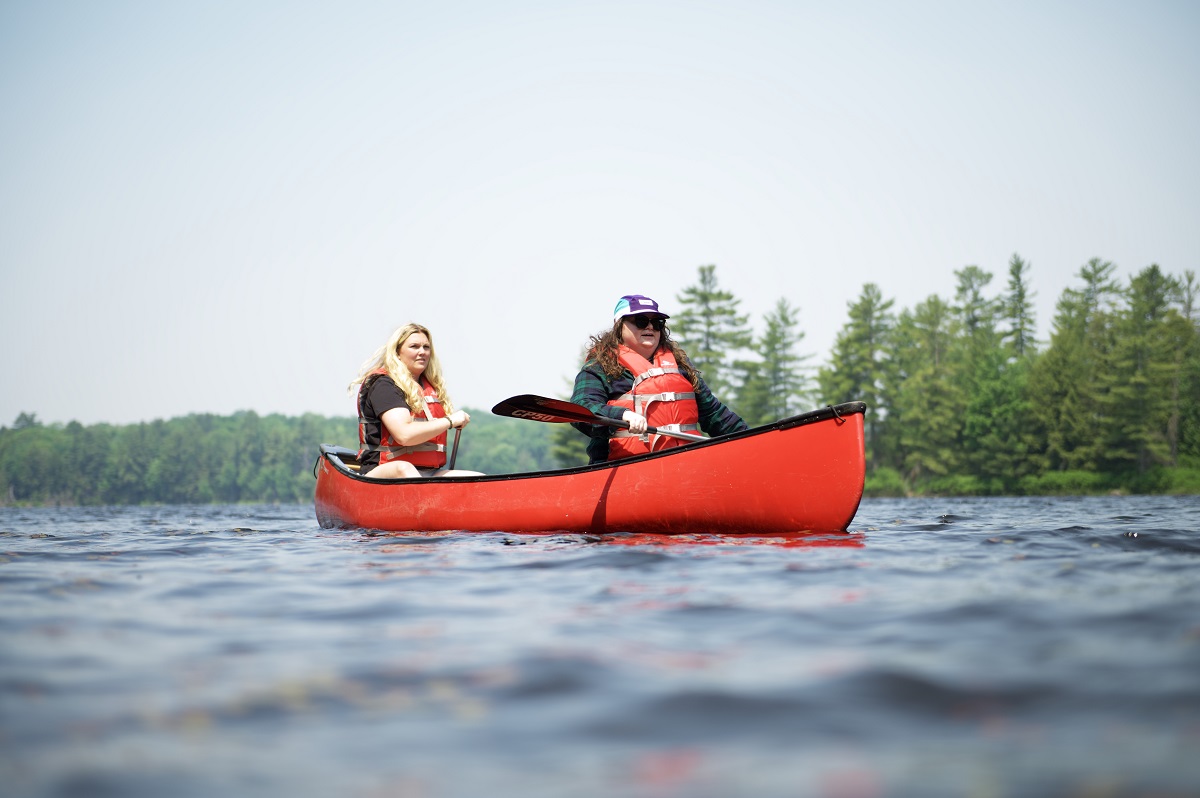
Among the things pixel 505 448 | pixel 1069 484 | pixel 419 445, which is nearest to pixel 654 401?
pixel 419 445

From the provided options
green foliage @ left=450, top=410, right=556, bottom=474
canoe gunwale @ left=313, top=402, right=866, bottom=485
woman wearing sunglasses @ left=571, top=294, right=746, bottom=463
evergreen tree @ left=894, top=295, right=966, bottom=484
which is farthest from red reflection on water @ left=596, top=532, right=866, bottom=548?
green foliage @ left=450, top=410, right=556, bottom=474

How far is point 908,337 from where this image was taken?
53281 millimetres

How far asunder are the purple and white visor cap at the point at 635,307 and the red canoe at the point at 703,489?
146cm

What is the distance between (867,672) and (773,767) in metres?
0.66

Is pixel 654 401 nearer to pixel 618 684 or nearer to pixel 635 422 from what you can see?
pixel 635 422

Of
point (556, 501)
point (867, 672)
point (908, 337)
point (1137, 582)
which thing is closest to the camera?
point (867, 672)

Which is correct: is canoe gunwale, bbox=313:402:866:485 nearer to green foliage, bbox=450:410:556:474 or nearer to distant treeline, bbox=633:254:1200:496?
distant treeline, bbox=633:254:1200:496

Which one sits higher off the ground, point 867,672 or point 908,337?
point 908,337

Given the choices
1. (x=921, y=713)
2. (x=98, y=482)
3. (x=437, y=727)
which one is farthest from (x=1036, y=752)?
(x=98, y=482)

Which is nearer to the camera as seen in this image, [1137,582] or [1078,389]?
[1137,582]

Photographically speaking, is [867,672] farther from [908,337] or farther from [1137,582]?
[908,337]

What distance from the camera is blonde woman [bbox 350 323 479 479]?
7.36 m

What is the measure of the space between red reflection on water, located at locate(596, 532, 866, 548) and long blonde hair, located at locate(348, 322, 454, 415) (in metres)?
2.20

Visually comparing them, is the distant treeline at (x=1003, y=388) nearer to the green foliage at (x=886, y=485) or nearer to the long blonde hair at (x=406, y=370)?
the green foliage at (x=886, y=485)
